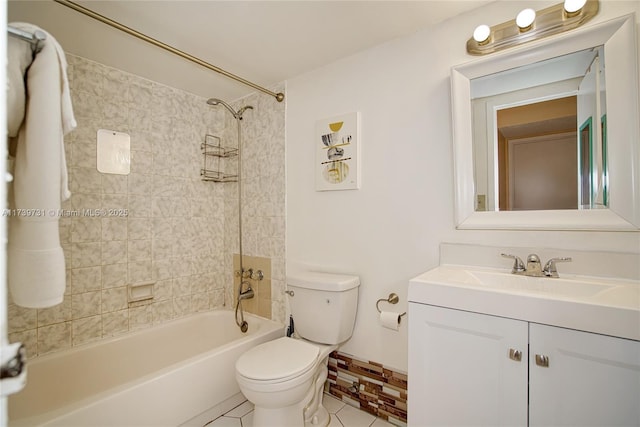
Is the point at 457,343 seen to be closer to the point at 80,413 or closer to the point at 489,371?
the point at 489,371

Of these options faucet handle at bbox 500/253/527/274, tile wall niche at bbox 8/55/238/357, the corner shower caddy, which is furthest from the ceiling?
faucet handle at bbox 500/253/527/274

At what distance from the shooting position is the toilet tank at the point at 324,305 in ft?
5.57

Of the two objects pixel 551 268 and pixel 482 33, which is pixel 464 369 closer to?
pixel 551 268

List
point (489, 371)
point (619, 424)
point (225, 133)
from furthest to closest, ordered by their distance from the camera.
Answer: point (225, 133)
point (489, 371)
point (619, 424)

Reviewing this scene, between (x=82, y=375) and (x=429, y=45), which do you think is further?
(x=82, y=375)

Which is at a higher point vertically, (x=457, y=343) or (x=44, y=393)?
(x=457, y=343)

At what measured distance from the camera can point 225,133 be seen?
2.59 metres

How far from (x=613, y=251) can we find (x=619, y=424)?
634 mm

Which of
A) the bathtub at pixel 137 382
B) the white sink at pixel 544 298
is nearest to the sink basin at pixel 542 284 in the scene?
the white sink at pixel 544 298

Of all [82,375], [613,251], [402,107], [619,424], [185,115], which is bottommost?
[82,375]

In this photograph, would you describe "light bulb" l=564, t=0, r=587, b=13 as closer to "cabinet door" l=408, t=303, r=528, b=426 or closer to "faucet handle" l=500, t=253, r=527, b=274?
"faucet handle" l=500, t=253, r=527, b=274

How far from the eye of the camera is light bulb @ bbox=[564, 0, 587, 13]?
1.17m

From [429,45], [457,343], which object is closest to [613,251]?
[457,343]

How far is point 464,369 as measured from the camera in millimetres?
1072
